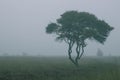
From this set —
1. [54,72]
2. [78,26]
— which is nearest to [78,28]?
[78,26]

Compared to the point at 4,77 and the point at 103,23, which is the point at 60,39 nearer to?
the point at 103,23

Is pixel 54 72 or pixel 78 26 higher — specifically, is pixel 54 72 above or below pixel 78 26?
below

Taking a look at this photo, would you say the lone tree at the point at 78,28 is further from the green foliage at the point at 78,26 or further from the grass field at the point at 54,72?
the grass field at the point at 54,72

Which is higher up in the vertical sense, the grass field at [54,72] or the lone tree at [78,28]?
the lone tree at [78,28]

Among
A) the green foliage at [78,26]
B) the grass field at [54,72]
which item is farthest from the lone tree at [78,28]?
the grass field at [54,72]

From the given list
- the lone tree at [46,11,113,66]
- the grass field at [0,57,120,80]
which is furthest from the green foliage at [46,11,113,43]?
the grass field at [0,57,120,80]

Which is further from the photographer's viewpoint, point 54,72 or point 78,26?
point 78,26

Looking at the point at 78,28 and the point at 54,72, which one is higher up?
the point at 78,28

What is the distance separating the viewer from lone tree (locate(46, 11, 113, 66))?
5034cm

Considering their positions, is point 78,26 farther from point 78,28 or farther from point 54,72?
point 54,72

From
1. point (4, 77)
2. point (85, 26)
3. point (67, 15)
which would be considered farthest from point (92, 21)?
point (4, 77)

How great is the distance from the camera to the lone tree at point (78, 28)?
50.3 metres

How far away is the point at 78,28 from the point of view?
50.2 metres

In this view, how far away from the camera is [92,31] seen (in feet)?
165
